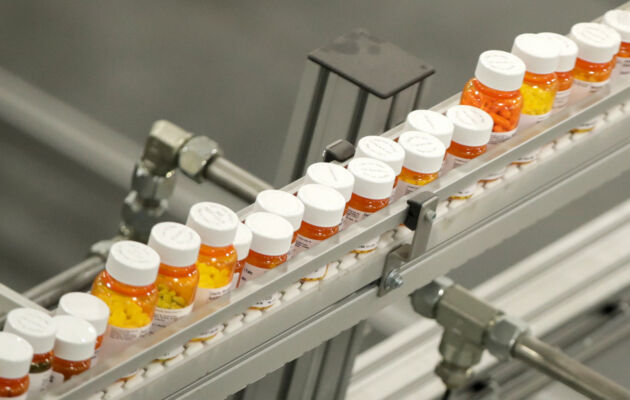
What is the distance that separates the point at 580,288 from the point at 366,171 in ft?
2.78

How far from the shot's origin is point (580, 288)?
1.84 m

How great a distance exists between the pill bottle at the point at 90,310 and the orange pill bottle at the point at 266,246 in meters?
0.14

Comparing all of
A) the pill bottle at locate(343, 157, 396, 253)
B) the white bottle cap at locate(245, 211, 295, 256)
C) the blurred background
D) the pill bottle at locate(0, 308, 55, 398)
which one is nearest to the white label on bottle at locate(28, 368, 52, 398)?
the pill bottle at locate(0, 308, 55, 398)

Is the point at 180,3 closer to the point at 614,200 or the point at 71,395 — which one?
the point at 614,200

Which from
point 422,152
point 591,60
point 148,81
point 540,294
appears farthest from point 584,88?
point 148,81

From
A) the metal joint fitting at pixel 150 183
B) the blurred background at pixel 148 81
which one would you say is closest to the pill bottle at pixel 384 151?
the metal joint fitting at pixel 150 183

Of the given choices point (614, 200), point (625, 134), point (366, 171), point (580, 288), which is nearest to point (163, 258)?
point (366, 171)

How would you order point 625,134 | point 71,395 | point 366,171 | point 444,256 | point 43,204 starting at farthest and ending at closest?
point 43,204 → point 625,134 → point 444,256 → point 366,171 → point 71,395

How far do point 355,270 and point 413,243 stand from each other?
0.21 ft

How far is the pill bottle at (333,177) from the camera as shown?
107cm

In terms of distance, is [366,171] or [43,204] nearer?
[366,171]

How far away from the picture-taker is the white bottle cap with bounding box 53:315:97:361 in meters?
0.88

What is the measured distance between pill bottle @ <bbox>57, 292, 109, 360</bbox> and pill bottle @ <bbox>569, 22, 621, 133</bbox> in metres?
0.59

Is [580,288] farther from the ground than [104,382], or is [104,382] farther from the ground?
[104,382]
